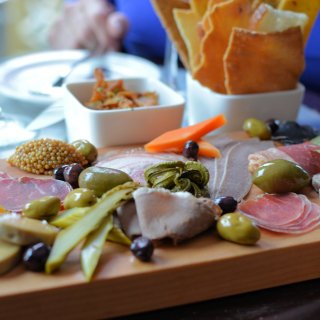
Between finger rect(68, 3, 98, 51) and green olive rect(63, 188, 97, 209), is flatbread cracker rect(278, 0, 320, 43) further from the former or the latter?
finger rect(68, 3, 98, 51)

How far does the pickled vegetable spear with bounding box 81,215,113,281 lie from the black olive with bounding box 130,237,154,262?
0.05 m

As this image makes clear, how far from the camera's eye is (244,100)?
4.91ft

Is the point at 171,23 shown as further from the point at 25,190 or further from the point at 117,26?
the point at 117,26

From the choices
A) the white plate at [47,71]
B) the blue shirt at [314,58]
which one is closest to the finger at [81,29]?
the white plate at [47,71]

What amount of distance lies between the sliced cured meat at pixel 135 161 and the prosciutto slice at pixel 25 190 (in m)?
0.13

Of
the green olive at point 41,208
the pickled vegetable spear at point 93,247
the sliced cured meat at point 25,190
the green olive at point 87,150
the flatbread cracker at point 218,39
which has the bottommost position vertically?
the green olive at point 87,150

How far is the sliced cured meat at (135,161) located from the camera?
1.14 metres

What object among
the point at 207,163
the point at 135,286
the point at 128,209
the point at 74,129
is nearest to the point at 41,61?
the point at 74,129

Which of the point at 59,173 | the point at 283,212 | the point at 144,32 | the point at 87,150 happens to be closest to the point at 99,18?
the point at 144,32

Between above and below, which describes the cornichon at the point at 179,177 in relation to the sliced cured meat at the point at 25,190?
above

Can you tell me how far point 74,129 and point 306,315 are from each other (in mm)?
792

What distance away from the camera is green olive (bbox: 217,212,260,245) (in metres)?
0.90

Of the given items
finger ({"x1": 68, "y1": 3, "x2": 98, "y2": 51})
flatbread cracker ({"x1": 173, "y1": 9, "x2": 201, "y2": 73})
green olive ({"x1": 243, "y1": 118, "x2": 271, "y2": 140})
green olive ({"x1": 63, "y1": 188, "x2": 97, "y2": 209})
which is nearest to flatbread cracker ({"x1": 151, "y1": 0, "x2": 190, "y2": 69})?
flatbread cracker ({"x1": 173, "y1": 9, "x2": 201, "y2": 73})

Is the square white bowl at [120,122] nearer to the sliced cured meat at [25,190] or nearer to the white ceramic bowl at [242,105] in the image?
the white ceramic bowl at [242,105]
